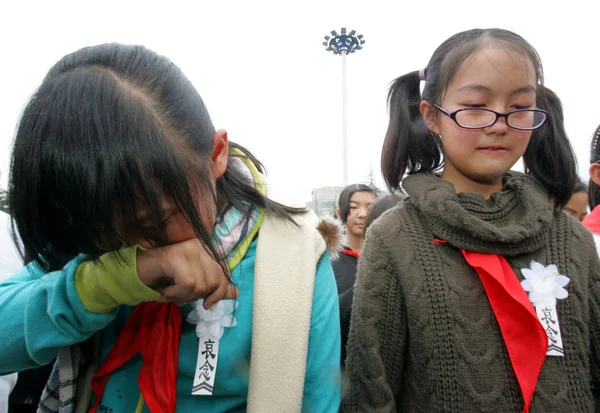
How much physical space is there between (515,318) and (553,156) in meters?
0.59

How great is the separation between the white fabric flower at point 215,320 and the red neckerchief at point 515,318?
643 millimetres

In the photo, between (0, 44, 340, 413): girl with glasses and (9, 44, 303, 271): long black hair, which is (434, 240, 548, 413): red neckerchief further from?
(9, 44, 303, 271): long black hair

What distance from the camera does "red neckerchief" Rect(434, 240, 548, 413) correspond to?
1.12 metres

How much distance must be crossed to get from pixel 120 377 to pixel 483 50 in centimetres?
131

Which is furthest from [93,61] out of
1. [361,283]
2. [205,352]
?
[361,283]

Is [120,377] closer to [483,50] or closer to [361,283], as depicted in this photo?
[361,283]

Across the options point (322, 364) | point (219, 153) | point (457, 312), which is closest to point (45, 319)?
point (219, 153)

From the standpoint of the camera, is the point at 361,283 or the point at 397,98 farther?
the point at 397,98

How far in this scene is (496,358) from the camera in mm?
1160

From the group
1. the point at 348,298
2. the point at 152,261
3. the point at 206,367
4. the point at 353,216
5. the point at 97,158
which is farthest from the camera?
the point at 353,216

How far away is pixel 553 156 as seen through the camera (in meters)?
1.45

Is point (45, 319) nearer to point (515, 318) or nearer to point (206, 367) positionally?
point (206, 367)

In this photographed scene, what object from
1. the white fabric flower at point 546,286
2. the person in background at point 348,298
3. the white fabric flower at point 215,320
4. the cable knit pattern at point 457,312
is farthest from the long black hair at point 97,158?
the person in background at point 348,298

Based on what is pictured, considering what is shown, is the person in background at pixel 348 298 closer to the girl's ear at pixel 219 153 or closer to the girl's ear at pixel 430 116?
the girl's ear at pixel 430 116
